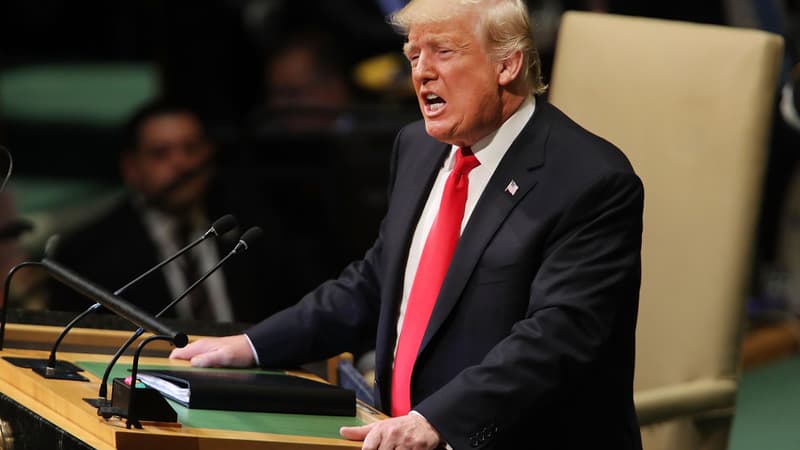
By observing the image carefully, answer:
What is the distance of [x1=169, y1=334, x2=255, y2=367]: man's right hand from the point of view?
302cm

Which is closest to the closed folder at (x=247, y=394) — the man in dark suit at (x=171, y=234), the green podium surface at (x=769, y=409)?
the man in dark suit at (x=171, y=234)

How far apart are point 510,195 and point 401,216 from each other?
0.27m

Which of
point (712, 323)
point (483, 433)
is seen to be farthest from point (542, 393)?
point (712, 323)

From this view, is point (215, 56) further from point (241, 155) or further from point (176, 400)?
point (176, 400)

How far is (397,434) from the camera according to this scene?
8.48 ft

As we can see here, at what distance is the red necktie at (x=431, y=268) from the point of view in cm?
295

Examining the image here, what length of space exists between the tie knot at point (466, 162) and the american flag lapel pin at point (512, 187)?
0.09 meters

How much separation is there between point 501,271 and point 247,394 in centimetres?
47

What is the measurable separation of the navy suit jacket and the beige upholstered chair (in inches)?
24.1

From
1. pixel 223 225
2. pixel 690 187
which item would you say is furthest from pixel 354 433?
pixel 690 187

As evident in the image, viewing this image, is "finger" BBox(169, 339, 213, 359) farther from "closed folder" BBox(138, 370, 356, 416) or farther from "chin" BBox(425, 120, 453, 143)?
"chin" BBox(425, 120, 453, 143)

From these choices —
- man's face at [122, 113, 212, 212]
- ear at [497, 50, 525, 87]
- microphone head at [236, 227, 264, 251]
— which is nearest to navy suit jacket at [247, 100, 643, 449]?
ear at [497, 50, 525, 87]

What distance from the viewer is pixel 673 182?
3.64 m

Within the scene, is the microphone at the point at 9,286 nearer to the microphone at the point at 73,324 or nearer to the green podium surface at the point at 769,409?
the microphone at the point at 73,324
